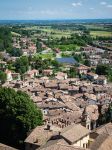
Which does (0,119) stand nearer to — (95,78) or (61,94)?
(61,94)

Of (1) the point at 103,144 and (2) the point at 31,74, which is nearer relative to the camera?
(1) the point at 103,144

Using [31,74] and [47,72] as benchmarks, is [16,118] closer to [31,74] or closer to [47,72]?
[31,74]

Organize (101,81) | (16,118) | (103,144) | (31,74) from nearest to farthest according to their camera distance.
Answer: (103,144) < (16,118) < (101,81) < (31,74)

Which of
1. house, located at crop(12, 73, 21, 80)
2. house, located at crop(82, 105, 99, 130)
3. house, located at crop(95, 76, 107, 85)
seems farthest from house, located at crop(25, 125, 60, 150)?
house, located at crop(12, 73, 21, 80)

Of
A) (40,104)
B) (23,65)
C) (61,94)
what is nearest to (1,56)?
(23,65)

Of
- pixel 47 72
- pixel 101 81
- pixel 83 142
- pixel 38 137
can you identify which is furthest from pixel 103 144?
pixel 47 72

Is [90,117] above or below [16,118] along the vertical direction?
below

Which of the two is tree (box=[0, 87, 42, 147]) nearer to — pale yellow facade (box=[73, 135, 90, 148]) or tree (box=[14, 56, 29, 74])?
pale yellow facade (box=[73, 135, 90, 148])
